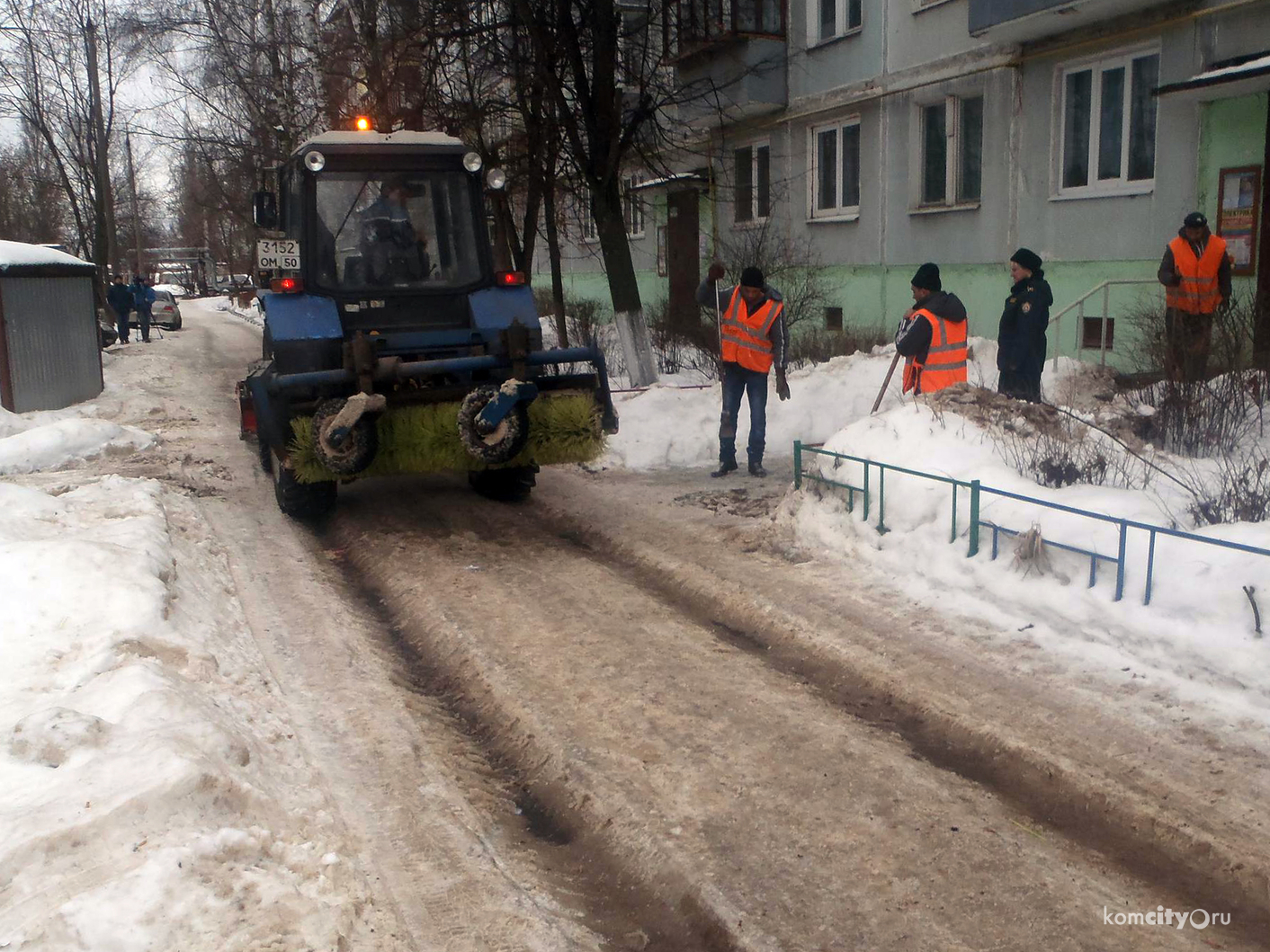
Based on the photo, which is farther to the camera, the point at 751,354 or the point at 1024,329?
the point at 751,354

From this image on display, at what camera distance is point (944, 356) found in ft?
25.2

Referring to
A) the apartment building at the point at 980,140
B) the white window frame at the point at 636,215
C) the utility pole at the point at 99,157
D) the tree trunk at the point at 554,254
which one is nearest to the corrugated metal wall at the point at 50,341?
the tree trunk at the point at 554,254

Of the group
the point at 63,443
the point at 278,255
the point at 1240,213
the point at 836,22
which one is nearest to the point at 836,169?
the point at 836,22

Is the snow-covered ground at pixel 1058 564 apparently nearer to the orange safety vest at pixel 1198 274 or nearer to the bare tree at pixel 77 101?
the orange safety vest at pixel 1198 274

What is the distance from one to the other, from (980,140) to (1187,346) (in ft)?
24.2

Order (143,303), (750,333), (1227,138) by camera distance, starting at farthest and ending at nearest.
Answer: (143,303), (1227,138), (750,333)

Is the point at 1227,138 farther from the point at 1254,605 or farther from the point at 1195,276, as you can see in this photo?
the point at 1254,605

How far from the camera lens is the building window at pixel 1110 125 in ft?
40.2

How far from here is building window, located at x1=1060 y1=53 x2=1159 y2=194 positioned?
1226 cm

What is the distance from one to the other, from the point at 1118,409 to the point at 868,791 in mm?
5888

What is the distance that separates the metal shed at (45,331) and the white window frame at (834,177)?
10.9 meters

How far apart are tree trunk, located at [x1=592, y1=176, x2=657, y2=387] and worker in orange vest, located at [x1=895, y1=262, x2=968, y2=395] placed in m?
5.58

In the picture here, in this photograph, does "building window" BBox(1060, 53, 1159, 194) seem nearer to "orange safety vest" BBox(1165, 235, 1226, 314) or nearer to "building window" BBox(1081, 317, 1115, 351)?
"building window" BBox(1081, 317, 1115, 351)

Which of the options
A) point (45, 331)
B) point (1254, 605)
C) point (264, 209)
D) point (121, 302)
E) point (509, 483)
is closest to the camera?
point (1254, 605)
